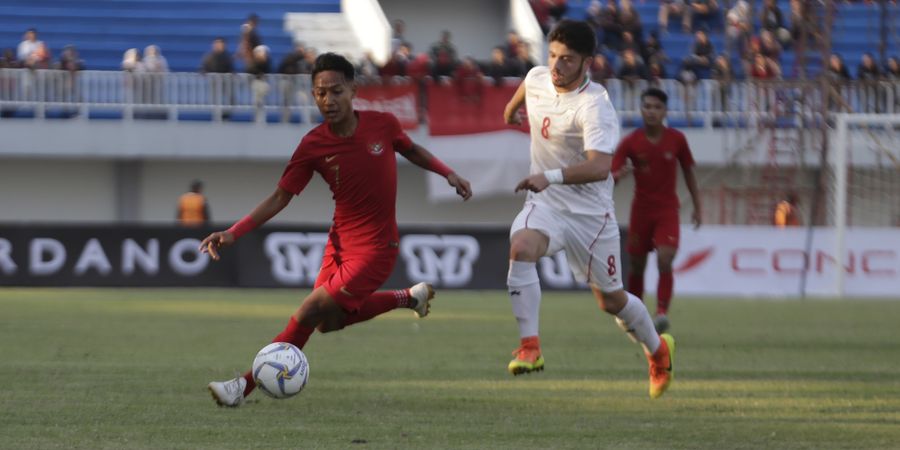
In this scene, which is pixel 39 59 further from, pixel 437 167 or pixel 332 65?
pixel 332 65

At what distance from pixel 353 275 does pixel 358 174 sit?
55 cm

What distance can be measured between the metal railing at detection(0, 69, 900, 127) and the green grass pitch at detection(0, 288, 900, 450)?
34.5 ft

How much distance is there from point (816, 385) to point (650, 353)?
5.32ft

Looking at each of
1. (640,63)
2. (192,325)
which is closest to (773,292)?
(640,63)

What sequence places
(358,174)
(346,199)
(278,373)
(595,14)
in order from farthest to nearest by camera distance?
(595,14) < (346,199) < (358,174) < (278,373)

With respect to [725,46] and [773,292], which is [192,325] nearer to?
[773,292]

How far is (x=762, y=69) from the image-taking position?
29875mm

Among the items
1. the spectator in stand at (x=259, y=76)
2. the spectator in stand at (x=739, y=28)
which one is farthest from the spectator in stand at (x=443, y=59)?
the spectator in stand at (x=739, y=28)

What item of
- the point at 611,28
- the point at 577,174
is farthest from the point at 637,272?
the point at 611,28

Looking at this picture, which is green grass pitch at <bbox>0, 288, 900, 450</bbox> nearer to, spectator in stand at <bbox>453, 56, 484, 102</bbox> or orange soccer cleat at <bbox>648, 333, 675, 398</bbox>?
orange soccer cleat at <bbox>648, 333, 675, 398</bbox>

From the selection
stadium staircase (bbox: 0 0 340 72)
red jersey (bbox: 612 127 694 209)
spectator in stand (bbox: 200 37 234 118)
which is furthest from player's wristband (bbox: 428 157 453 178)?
stadium staircase (bbox: 0 0 340 72)

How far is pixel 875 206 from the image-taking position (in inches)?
1046

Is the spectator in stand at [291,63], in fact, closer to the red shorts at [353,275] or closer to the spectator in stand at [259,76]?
the spectator in stand at [259,76]

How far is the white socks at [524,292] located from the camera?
9.24 m
